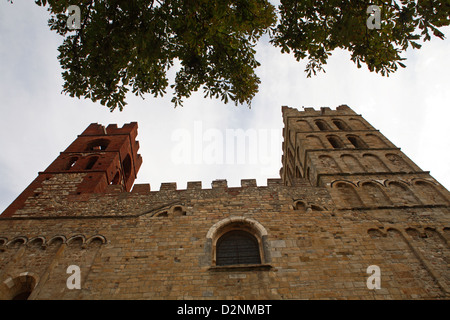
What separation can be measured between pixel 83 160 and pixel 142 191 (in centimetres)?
472

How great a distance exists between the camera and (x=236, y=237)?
9.27 metres

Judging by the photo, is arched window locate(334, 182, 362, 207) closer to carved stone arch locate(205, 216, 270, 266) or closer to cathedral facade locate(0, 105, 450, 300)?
cathedral facade locate(0, 105, 450, 300)

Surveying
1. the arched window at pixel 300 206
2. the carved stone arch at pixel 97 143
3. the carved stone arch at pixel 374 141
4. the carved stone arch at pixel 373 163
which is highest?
the carved stone arch at pixel 97 143

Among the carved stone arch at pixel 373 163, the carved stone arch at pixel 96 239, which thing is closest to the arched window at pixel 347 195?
the carved stone arch at pixel 373 163

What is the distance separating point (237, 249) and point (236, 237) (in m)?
0.53

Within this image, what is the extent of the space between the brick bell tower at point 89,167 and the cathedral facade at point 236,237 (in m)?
0.09

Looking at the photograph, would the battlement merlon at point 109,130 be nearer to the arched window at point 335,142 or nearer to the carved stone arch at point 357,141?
the arched window at point 335,142

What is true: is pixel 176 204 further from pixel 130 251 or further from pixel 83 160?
pixel 83 160

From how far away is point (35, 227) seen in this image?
934cm

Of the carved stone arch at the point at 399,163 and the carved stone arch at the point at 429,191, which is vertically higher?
the carved stone arch at the point at 399,163

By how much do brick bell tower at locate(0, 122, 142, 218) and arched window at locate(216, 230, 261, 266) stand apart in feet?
17.4

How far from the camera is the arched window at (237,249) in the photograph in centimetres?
839

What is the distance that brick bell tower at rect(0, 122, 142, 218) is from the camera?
11.3 m

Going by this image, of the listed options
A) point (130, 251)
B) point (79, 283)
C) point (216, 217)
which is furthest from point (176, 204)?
point (79, 283)
